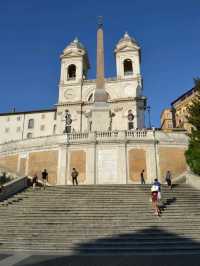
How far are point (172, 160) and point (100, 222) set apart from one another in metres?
17.5

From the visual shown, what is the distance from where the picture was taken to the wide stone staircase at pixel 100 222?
1149cm

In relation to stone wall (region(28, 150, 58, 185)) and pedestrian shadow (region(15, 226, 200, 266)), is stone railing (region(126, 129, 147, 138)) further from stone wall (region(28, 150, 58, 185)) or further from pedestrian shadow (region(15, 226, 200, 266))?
pedestrian shadow (region(15, 226, 200, 266))

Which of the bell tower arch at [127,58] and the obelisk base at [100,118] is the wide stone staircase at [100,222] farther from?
the bell tower arch at [127,58]

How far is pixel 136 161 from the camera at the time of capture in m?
29.6

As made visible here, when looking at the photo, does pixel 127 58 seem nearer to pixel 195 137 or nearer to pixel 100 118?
pixel 100 118

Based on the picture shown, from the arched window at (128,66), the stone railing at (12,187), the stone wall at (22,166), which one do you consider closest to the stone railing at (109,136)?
the stone wall at (22,166)

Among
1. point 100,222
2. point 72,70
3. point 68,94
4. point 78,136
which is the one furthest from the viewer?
point 72,70

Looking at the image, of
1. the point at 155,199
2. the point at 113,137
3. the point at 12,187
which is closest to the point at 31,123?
the point at 113,137

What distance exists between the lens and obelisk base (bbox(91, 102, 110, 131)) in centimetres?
3303

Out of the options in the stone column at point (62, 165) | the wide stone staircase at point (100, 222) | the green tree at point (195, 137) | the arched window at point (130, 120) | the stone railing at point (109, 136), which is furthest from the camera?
the arched window at point (130, 120)

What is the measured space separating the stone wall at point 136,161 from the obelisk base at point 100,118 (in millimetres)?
4598

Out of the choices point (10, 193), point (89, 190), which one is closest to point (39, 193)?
point (10, 193)

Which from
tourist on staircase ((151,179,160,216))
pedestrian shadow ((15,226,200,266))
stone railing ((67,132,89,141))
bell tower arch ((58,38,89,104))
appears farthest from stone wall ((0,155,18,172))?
bell tower arch ((58,38,89,104))

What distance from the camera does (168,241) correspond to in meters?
11.8
